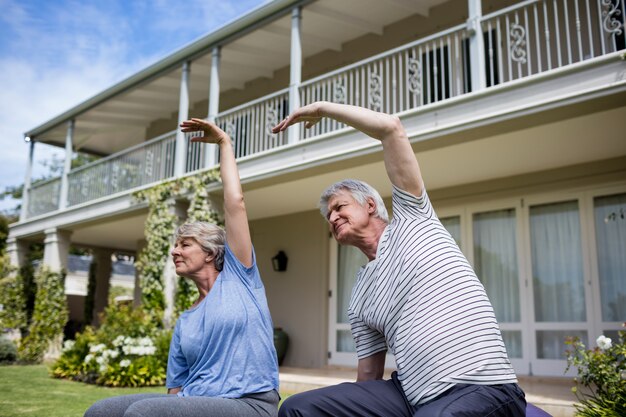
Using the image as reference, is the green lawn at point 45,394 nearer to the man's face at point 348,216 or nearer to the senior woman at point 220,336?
the senior woman at point 220,336

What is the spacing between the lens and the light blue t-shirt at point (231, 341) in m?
1.99

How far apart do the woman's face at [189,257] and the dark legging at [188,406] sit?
1.62 feet

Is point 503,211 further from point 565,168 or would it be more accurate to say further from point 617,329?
point 617,329

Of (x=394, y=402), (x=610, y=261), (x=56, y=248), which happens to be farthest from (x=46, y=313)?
(x=394, y=402)

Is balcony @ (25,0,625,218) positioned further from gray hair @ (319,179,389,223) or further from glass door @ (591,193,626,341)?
gray hair @ (319,179,389,223)

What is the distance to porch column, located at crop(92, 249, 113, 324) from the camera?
1711 centimetres

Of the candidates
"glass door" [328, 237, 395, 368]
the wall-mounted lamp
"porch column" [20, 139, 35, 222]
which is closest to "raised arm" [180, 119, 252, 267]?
"glass door" [328, 237, 395, 368]

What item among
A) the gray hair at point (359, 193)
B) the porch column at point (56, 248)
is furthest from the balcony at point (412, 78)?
the gray hair at point (359, 193)

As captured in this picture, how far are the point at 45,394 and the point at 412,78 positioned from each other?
18.8 ft

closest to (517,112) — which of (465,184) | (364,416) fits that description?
(465,184)

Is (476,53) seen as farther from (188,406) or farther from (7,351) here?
(7,351)

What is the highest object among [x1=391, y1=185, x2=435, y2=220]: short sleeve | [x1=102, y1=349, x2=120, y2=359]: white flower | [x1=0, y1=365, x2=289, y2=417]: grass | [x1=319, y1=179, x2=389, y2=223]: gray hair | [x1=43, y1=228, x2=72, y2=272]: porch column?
[x1=43, y1=228, x2=72, y2=272]: porch column

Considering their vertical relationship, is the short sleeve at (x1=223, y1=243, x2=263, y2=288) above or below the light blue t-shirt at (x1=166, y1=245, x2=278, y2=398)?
above

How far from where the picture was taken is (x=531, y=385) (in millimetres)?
6945
